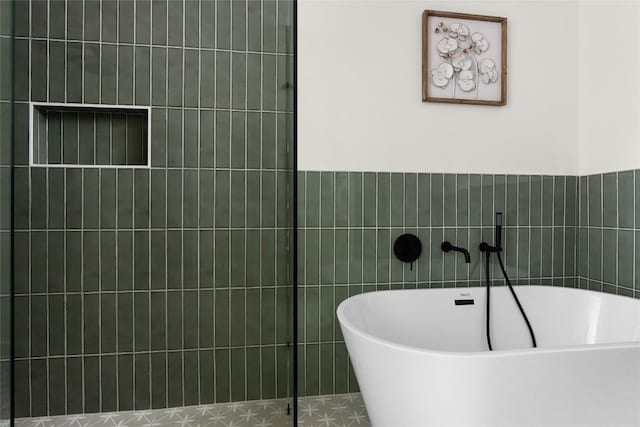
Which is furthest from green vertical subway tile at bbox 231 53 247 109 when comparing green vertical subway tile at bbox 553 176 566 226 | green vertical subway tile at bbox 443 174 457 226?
green vertical subway tile at bbox 553 176 566 226

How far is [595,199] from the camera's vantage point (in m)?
2.13

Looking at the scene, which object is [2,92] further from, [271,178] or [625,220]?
[625,220]

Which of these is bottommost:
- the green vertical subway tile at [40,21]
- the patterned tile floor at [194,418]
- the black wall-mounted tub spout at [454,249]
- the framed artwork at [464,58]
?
the patterned tile floor at [194,418]

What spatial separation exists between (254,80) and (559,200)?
1.73 metres

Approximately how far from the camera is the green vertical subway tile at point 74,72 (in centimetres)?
119

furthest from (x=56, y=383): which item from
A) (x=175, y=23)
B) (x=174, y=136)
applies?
(x=175, y=23)

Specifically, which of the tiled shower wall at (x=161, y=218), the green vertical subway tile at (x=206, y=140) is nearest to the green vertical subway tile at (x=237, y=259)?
the tiled shower wall at (x=161, y=218)

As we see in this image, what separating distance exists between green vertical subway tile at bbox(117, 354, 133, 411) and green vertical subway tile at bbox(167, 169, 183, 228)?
0.42 metres

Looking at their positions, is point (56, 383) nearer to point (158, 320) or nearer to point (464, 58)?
point (158, 320)

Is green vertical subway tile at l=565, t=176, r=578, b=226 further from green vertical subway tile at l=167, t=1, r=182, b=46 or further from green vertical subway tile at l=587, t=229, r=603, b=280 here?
green vertical subway tile at l=167, t=1, r=182, b=46

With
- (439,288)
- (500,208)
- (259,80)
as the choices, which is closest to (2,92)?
(259,80)

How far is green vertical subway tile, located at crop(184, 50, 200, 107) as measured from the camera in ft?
4.25

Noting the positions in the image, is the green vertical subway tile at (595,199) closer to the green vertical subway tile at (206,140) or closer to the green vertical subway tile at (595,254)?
the green vertical subway tile at (595,254)

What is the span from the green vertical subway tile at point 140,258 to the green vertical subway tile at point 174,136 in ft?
0.77
